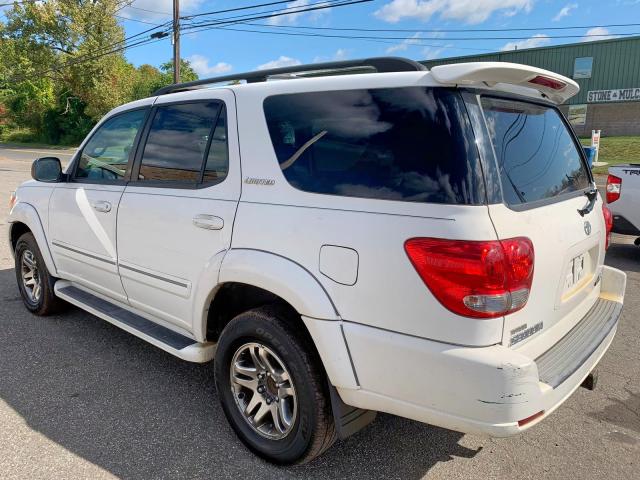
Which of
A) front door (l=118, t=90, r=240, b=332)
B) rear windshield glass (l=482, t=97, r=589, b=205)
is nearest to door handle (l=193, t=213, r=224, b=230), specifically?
front door (l=118, t=90, r=240, b=332)

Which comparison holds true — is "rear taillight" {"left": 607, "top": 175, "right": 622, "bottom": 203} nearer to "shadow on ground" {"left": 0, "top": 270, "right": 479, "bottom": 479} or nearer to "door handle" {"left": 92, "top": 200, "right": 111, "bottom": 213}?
"shadow on ground" {"left": 0, "top": 270, "right": 479, "bottom": 479}

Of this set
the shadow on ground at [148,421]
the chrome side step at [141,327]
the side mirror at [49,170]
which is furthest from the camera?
the side mirror at [49,170]

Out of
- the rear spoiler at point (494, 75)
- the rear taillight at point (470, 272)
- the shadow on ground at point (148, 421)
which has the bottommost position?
Result: the shadow on ground at point (148, 421)

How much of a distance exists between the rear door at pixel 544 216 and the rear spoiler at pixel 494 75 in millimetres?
101

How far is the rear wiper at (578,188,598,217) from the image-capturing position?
8.93 feet

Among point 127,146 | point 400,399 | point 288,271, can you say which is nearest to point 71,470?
point 288,271

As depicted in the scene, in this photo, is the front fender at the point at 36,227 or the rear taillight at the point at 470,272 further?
the front fender at the point at 36,227

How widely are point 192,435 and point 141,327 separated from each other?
2.74 feet

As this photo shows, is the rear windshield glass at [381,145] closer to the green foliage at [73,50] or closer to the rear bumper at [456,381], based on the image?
the rear bumper at [456,381]

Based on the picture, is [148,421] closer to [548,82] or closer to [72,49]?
[548,82]

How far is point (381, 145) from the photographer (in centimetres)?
227

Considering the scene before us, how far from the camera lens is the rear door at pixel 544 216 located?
218 cm

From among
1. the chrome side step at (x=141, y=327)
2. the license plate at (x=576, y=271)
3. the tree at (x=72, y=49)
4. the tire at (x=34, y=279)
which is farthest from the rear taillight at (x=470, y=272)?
the tree at (x=72, y=49)

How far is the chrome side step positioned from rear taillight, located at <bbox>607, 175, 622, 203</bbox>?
5.84 meters
